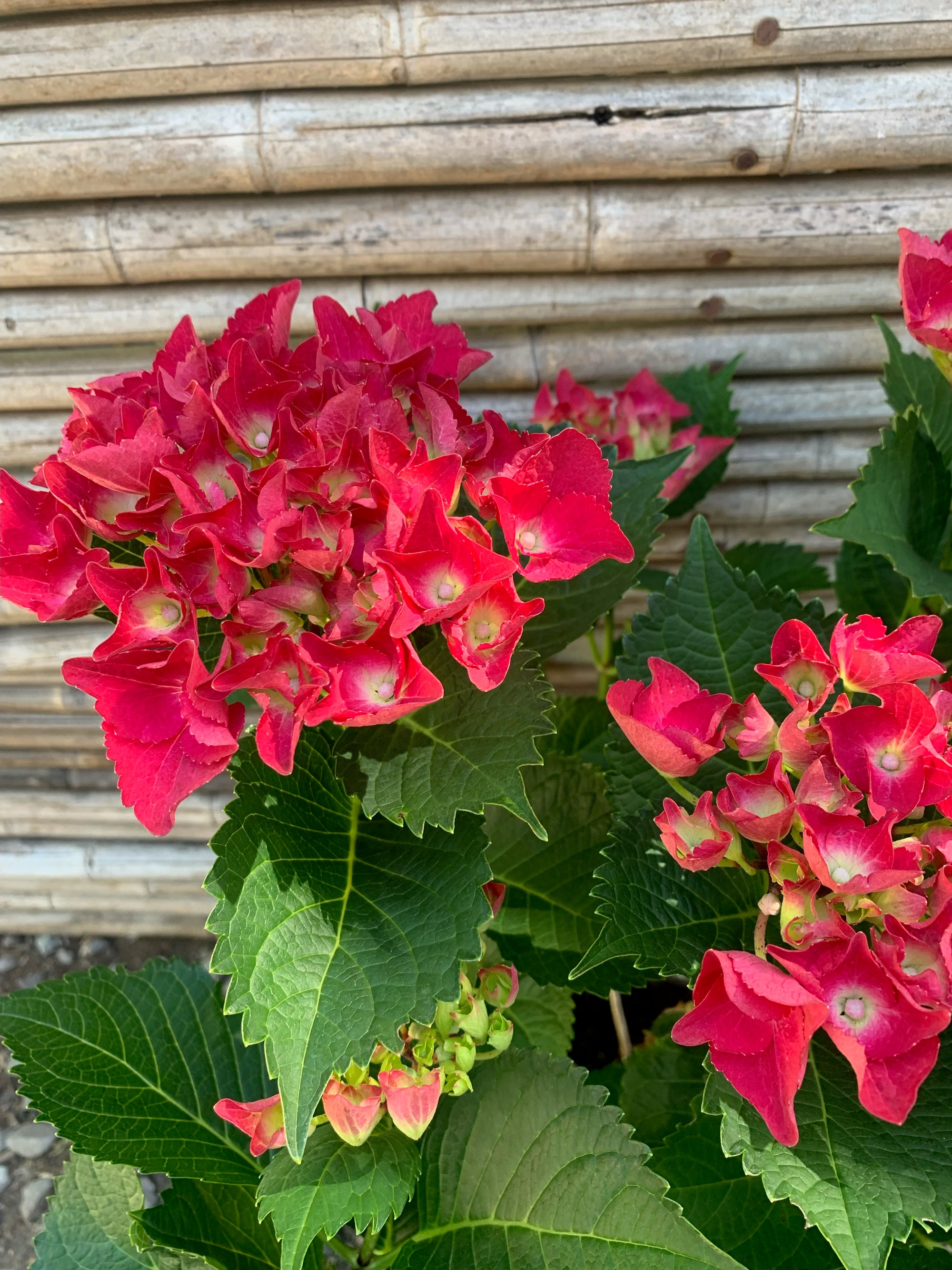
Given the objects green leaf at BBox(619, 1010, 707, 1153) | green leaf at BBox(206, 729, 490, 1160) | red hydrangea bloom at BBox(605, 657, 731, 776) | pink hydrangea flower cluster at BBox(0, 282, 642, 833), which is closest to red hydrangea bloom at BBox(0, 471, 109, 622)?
pink hydrangea flower cluster at BBox(0, 282, 642, 833)

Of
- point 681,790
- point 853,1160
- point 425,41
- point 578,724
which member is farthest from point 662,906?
point 425,41

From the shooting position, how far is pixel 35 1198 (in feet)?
4.21

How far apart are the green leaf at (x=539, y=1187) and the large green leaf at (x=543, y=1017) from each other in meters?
0.15

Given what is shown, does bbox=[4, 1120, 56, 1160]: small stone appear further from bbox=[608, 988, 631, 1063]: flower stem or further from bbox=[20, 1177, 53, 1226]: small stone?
bbox=[608, 988, 631, 1063]: flower stem

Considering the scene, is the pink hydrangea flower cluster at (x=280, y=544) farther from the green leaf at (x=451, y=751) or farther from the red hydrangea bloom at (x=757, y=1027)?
the red hydrangea bloom at (x=757, y=1027)

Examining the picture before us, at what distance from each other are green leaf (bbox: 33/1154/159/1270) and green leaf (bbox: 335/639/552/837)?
0.50 meters

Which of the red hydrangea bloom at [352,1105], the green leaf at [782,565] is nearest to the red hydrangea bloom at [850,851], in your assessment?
the red hydrangea bloom at [352,1105]

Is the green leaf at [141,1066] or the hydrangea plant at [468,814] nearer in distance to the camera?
the hydrangea plant at [468,814]

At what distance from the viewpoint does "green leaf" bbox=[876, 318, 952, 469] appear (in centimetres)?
86

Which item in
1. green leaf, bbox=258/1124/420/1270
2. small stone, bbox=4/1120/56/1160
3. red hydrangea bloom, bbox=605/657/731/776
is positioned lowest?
small stone, bbox=4/1120/56/1160

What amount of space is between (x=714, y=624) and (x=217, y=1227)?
0.66 meters

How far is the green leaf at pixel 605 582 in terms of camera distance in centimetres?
78

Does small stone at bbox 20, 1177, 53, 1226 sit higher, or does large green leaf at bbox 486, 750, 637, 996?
large green leaf at bbox 486, 750, 637, 996

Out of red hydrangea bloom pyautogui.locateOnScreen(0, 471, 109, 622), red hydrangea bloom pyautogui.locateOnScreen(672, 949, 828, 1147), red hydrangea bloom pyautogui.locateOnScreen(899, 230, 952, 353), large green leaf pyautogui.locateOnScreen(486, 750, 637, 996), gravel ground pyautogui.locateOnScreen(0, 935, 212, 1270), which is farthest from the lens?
gravel ground pyautogui.locateOnScreen(0, 935, 212, 1270)
